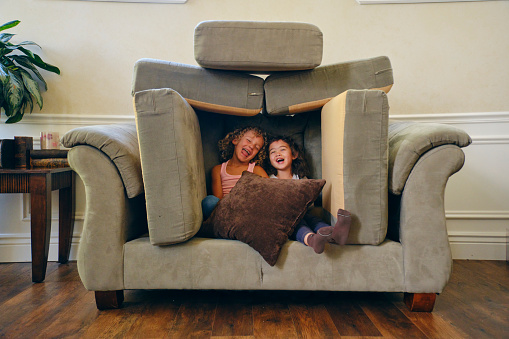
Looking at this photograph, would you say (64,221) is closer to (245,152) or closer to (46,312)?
(46,312)

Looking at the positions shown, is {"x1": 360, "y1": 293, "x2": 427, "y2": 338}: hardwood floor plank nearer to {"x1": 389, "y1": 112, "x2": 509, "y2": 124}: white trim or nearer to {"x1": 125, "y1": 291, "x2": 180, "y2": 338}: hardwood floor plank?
{"x1": 125, "y1": 291, "x2": 180, "y2": 338}: hardwood floor plank

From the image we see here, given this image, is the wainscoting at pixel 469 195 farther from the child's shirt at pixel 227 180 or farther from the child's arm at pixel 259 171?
the child's arm at pixel 259 171

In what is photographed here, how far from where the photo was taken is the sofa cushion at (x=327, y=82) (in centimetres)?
168

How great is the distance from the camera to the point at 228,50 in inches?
62.1

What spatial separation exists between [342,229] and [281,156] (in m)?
0.62

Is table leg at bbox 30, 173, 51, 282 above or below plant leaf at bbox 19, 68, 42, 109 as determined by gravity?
below

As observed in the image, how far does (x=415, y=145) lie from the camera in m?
1.31

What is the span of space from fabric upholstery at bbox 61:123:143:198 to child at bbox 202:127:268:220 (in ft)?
1.63

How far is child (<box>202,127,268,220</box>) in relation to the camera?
1.82m

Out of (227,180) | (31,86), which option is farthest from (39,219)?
(227,180)

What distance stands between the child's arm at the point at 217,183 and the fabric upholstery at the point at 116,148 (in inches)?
18.7

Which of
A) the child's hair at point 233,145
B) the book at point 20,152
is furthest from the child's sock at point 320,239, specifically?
the book at point 20,152

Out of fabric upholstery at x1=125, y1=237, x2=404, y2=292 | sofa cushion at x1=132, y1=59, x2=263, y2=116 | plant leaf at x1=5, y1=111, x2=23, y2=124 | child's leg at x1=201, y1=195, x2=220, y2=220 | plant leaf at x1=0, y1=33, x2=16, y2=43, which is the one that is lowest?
fabric upholstery at x1=125, y1=237, x2=404, y2=292

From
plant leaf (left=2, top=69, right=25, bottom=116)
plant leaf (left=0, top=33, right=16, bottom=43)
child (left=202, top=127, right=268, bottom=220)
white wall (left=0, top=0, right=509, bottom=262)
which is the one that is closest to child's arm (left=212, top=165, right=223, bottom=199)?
child (left=202, top=127, right=268, bottom=220)
